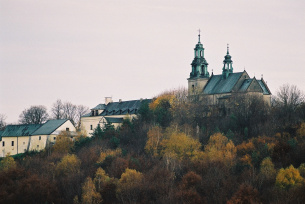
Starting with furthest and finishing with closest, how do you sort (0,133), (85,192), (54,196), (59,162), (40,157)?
(0,133)
(40,157)
(59,162)
(54,196)
(85,192)

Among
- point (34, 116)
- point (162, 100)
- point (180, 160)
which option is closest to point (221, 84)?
point (162, 100)

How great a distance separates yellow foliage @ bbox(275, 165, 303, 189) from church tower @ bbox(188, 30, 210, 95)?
29.9 meters

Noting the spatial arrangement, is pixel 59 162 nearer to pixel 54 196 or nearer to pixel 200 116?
pixel 54 196

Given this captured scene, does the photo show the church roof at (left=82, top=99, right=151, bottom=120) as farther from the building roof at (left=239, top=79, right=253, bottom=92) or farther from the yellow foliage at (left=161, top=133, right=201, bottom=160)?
the yellow foliage at (left=161, top=133, right=201, bottom=160)

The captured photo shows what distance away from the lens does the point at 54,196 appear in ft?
165

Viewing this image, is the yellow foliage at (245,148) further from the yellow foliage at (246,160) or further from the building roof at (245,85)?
→ the building roof at (245,85)

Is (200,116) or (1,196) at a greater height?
(200,116)

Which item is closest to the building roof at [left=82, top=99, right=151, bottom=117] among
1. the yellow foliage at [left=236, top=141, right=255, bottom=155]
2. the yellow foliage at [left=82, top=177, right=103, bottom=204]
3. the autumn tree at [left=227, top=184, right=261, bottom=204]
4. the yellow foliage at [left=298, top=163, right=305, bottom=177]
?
the yellow foliage at [left=236, top=141, right=255, bottom=155]

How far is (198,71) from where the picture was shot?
74000 mm

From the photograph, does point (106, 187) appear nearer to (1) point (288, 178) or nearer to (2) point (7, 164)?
(1) point (288, 178)

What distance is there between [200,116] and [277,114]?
33.5 ft

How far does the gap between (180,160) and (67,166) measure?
12.6 m

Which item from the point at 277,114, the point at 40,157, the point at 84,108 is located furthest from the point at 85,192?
the point at 84,108

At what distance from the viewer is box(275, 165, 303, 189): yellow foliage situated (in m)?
43.7
